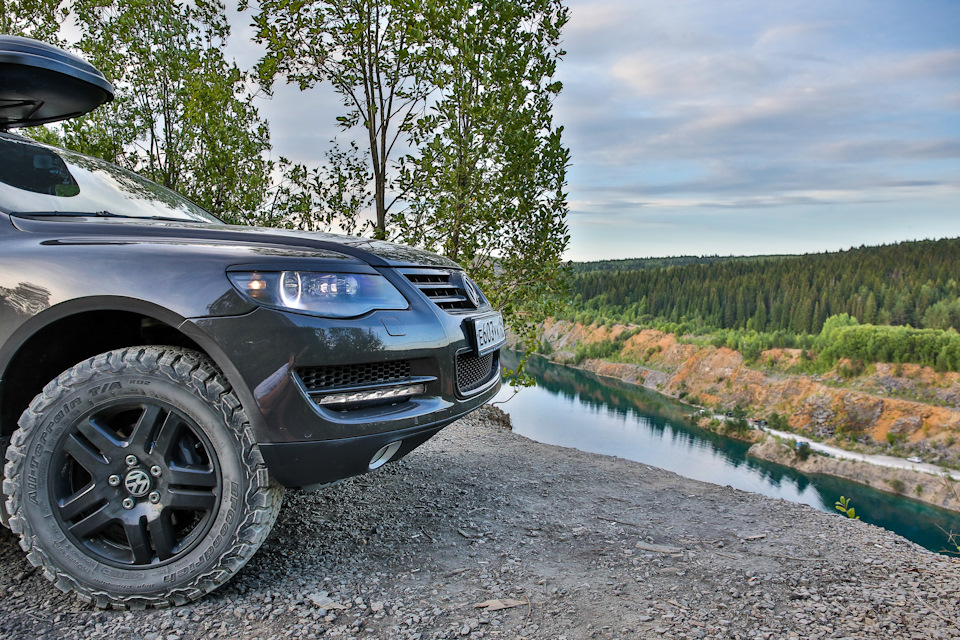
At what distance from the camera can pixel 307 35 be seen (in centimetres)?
870

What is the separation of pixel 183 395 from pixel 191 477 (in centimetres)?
29

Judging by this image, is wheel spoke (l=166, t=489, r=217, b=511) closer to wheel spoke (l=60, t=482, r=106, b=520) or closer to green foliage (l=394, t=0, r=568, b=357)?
wheel spoke (l=60, t=482, r=106, b=520)

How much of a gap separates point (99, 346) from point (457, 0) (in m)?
7.02

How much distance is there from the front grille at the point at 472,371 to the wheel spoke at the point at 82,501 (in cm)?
136

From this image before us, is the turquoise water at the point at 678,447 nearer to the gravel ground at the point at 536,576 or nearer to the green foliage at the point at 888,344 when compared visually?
the green foliage at the point at 888,344

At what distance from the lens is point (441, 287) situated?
2.76m

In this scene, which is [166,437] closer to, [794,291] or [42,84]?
[42,84]

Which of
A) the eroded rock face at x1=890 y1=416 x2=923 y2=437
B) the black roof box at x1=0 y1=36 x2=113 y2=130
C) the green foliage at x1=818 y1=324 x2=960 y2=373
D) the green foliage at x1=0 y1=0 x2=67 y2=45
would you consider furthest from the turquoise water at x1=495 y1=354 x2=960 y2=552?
the black roof box at x1=0 y1=36 x2=113 y2=130

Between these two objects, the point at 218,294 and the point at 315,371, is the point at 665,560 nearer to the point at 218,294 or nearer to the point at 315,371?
the point at 315,371

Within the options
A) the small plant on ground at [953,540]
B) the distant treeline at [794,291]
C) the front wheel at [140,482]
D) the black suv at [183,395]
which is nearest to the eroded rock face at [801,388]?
the distant treeline at [794,291]

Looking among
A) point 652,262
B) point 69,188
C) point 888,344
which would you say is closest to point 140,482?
point 69,188

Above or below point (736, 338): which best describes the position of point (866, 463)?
below

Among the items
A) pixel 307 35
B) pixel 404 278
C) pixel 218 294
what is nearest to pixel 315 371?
pixel 218 294

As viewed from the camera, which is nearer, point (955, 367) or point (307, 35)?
point (307, 35)
